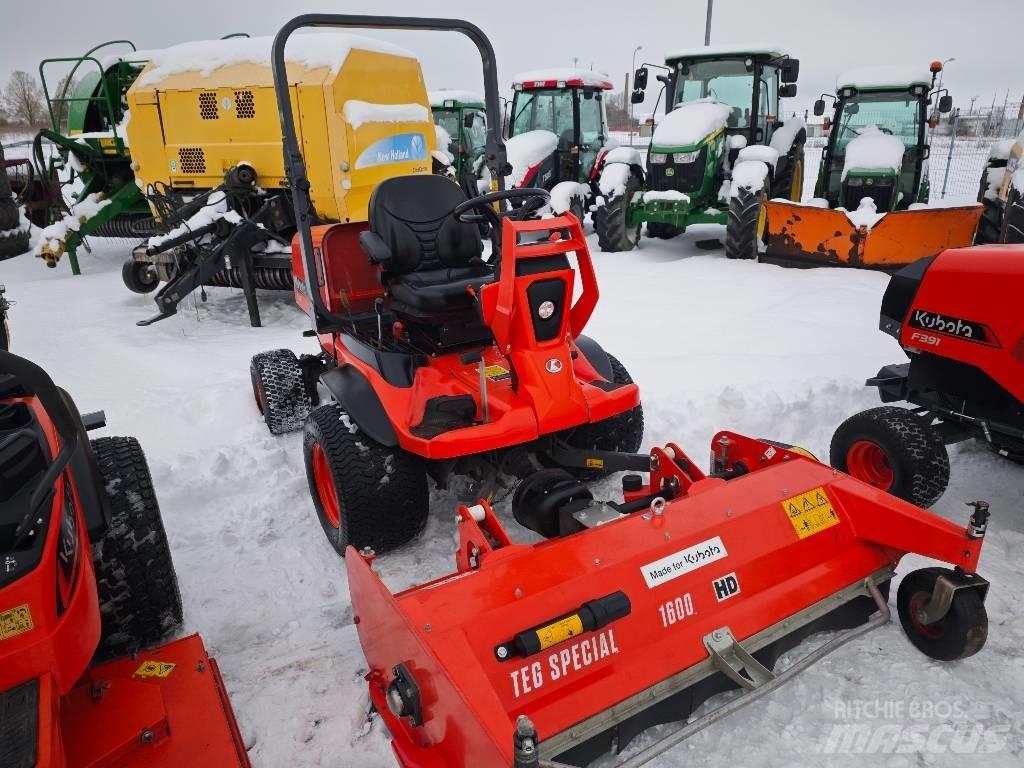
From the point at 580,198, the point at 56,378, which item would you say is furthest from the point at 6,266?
the point at 580,198

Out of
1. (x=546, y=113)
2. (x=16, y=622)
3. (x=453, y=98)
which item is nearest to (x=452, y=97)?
(x=453, y=98)

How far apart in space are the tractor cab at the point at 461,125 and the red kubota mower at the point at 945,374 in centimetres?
1058

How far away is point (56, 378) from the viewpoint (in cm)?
480

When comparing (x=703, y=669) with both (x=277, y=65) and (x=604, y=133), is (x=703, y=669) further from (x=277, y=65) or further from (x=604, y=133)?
(x=604, y=133)

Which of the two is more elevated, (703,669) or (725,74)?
(725,74)

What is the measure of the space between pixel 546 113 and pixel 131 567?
33.1 feet

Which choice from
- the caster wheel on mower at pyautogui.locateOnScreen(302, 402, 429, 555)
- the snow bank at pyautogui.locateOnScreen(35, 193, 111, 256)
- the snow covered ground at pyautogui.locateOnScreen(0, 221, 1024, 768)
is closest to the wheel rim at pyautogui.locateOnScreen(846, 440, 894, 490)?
the snow covered ground at pyautogui.locateOnScreen(0, 221, 1024, 768)

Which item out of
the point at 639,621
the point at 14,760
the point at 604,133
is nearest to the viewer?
the point at 14,760

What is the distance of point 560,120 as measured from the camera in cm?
1094

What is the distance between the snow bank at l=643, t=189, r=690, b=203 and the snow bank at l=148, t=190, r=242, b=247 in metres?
4.76

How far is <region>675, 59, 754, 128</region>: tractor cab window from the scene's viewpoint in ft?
29.1

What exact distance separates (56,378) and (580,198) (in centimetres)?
722

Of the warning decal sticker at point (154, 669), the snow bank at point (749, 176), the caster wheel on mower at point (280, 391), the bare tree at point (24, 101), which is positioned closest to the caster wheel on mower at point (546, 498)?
the warning decal sticker at point (154, 669)

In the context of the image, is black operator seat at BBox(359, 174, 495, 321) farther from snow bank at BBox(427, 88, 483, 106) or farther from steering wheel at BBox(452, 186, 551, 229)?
snow bank at BBox(427, 88, 483, 106)
